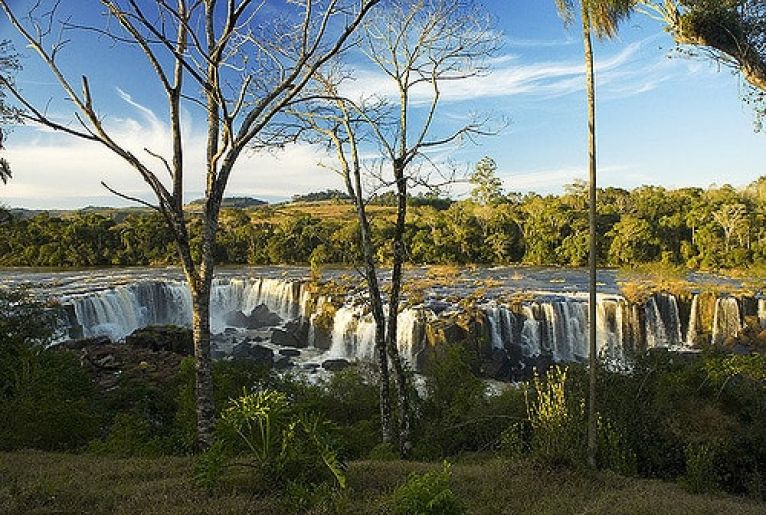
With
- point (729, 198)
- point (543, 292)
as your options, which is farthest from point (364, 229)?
point (729, 198)

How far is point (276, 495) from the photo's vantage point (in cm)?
436

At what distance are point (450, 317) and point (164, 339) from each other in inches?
392

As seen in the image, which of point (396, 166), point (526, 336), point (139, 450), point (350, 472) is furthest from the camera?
point (526, 336)

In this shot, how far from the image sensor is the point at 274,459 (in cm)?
456

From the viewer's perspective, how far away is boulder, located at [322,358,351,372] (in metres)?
18.6

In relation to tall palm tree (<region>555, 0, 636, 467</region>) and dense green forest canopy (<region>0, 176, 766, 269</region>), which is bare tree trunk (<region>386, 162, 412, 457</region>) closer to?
tall palm tree (<region>555, 0, 636, 467</region>)

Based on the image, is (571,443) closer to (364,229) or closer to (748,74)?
(364,229)

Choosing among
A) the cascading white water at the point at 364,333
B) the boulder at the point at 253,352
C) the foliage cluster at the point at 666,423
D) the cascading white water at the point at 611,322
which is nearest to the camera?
the foliage cluster at the point at 666,423

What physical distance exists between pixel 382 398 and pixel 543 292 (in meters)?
16.6

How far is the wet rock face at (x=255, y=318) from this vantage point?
81.8 ft

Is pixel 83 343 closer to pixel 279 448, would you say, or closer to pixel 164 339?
pixel 164 339

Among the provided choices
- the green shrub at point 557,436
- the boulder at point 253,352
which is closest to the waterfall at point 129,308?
the boulder at point 253,352

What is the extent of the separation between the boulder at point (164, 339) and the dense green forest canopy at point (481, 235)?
13811 millimetres

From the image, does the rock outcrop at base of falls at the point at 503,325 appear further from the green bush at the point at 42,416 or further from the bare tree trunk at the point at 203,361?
the bare tree trunk at the point at 203,361
